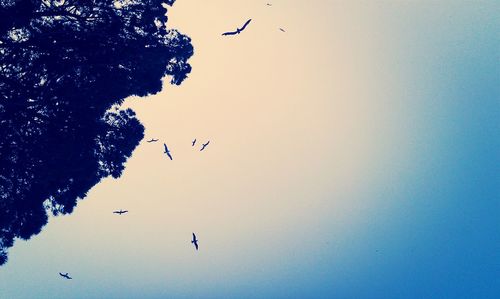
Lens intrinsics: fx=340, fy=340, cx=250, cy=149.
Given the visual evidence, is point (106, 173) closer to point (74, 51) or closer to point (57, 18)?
point (74, 51)

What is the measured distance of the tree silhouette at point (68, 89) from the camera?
8.55 metres

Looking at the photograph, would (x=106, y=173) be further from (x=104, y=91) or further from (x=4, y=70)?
(x=4, y=70)

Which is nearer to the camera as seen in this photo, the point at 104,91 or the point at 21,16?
the point at 21,16

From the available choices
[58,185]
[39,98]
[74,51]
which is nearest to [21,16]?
[74,51]

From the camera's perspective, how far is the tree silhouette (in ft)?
28.0

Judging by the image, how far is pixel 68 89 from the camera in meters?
9.18

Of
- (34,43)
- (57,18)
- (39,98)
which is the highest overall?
(57,18)

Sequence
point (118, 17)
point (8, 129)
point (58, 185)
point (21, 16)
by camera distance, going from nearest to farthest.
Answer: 1. point (21, 16)
2. point (8, 129)
3. point (118, 17)
4. point (58, 185)

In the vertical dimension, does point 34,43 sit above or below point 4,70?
above

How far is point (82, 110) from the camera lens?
9547 millimetres

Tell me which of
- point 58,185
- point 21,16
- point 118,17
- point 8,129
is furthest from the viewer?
point 58,185

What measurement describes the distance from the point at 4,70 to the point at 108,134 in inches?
119

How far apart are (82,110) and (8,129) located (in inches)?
71.0

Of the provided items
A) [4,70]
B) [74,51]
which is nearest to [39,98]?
[4,70]
